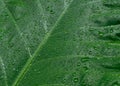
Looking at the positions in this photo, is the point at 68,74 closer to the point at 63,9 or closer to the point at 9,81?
the point at 9,81

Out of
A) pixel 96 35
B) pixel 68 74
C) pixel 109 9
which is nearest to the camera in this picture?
pixel 68 74

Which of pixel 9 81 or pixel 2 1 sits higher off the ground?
pixel 2 1

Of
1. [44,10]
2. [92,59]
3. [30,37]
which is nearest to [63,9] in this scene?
[44,10]

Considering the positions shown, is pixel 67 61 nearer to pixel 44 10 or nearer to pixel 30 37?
pixel 30 37

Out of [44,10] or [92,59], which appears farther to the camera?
[44,10]

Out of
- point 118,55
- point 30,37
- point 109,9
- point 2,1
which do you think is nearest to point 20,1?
point 2,1

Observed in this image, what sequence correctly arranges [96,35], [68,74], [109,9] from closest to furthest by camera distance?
[68,74], [96,35], [109,9]
